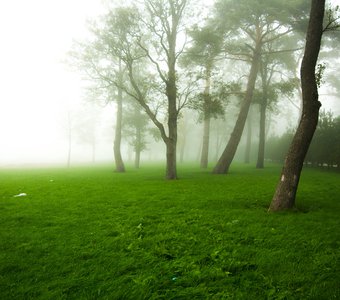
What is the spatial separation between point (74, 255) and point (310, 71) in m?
8.35

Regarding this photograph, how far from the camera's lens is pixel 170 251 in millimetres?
4664

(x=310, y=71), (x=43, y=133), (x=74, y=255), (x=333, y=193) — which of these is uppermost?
(x=43, y=133)

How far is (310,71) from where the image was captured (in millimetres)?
7242

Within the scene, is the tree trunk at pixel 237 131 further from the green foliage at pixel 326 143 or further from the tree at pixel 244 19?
the green foliage at pixel 326 143

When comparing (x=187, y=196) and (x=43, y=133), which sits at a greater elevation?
(x=43, y=133)

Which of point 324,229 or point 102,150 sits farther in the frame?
point 102,150

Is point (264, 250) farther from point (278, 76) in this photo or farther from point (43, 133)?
point (43, 133)

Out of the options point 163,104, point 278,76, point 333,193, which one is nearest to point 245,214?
point 333,193

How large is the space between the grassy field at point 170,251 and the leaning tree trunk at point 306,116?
2.16 feet

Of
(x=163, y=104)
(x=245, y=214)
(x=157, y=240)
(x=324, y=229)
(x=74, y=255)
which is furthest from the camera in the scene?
(x=163, y=104)

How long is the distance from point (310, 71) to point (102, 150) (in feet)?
397

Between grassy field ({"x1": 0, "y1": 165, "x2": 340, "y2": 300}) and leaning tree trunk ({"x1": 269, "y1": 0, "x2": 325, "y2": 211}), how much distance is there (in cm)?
66

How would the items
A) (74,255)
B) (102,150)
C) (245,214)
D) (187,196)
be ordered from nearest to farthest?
(74,255)
(245,214)
(187,196)
(102,150)

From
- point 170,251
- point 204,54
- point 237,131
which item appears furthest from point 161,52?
point 170,251
